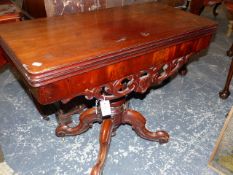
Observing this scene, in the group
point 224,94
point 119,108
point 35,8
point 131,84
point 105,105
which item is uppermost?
point 35,8

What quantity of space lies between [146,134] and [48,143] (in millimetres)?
610

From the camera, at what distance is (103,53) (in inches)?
38.4

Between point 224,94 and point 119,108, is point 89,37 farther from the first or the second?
point 224,94

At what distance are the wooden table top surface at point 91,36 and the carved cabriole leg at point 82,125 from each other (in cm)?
50

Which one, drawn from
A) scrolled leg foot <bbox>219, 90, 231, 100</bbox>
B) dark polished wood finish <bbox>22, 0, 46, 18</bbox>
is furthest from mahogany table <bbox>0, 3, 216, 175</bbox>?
scrolled leg foot <bbox>219, 90, 231, 100</bbox>

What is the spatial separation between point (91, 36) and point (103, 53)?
0.64 ft

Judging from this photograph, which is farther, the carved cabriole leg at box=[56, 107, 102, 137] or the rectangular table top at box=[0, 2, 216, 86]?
the carved cabriole leg at box=[56, 107, 102, 137]

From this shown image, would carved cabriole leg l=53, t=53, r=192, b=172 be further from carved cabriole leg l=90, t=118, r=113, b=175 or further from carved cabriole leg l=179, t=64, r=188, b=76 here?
carved cabriole leg l=179, t=64, r=188, b=76

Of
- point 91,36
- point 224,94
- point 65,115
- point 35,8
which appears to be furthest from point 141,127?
point 35,8

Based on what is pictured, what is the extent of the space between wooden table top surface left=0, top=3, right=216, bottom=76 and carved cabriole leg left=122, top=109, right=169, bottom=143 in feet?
1.69

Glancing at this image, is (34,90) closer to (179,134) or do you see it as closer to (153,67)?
(153,67)

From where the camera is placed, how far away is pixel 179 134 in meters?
1.64

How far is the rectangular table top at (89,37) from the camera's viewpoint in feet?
2.99

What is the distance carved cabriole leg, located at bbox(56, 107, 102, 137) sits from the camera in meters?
1.46
